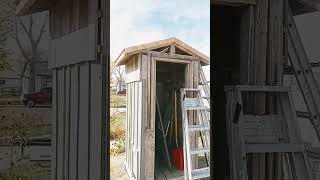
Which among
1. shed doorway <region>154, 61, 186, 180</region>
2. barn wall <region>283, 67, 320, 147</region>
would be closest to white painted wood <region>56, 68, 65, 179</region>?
shed doorway <region>154, 61, 186, 180</region>

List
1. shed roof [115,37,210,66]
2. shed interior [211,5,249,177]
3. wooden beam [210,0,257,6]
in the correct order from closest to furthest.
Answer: wooden beam [210,0,257,6], shed roof [115,37,210,66], shed interior [211,5,249,177]

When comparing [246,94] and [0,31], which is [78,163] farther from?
[246,94]

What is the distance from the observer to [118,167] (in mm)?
2367

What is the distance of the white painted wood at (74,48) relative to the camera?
6.22ft

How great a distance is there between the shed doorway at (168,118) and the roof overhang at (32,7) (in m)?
Answer: 0.90

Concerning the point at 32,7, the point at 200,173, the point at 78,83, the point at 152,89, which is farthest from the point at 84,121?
the point at 200,173

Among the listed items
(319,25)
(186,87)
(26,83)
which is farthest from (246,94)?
(26,83)

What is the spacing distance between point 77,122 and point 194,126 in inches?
40.8

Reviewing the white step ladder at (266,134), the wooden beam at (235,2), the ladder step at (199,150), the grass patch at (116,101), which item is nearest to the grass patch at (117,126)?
the grass patch at (116,101)

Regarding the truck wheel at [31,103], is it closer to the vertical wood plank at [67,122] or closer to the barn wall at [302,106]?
the vertical wood plank at [67,122]

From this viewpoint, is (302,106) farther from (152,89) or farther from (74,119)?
(74,119)

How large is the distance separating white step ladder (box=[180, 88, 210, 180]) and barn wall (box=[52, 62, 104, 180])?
897 millimetres

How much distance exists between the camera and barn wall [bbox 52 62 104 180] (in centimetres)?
190

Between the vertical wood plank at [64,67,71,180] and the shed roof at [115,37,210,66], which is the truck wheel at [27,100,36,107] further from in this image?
the shed roof at [115,37,210,66]
